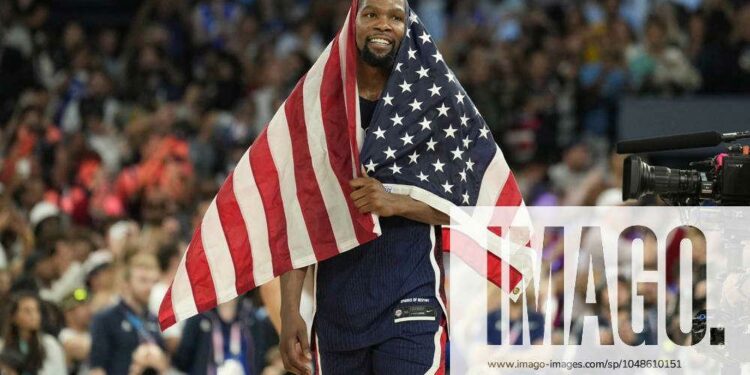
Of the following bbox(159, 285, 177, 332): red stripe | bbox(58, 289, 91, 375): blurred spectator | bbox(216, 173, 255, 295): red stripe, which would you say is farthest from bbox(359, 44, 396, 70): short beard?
bbox(58, 289, 91, 375): blurred spectator

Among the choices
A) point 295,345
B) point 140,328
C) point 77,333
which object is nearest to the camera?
point 295,345

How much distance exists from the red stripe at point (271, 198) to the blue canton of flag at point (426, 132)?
0.48m

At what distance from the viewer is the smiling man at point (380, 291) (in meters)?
5.20

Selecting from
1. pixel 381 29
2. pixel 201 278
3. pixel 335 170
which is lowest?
pixel 201 278

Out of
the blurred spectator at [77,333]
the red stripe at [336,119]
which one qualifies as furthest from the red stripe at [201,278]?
the blurred spectator at [77,333]

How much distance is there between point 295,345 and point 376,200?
581 mm

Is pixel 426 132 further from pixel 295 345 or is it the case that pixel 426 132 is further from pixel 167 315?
pixel 167 315

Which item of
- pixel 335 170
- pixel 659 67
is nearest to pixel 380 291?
pixel 335 170

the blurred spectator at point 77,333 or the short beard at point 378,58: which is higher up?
the short beard at point 378,58

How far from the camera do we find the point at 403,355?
517cm

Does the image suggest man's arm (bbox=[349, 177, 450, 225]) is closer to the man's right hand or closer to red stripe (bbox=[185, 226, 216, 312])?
the man's right hand

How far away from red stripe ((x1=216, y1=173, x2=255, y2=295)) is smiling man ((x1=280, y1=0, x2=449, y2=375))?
11.5 inches

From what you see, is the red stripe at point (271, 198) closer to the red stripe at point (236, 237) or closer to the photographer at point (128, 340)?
the red stripe at point (236, 237)

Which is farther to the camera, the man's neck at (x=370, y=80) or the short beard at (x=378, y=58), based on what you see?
the man's neck at (x=370, y=80)
